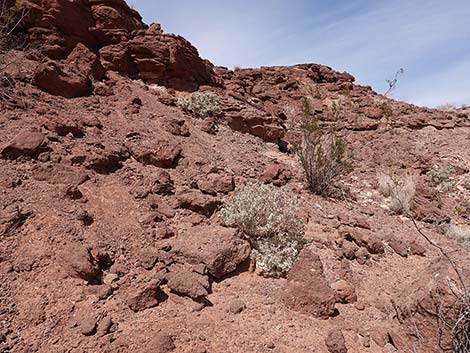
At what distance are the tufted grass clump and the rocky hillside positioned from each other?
0.46 feet

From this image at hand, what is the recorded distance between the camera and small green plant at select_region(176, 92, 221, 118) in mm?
7863

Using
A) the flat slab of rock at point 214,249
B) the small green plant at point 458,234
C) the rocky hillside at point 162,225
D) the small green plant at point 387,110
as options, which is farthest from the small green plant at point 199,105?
the small green plant at point 387,110

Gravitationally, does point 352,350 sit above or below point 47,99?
below

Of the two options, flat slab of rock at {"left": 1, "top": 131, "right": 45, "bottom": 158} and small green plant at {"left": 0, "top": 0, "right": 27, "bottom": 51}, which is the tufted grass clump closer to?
flat slab of rock at {"left": 1, "top": 131, "right": 45, "bottom": 158}

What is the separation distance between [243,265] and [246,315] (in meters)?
0.71

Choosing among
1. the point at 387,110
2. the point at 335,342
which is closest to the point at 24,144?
the point at 335,342

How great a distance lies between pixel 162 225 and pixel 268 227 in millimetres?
1277

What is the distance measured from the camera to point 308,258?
373cm

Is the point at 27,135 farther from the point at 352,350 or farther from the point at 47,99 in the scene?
the point at 352,350

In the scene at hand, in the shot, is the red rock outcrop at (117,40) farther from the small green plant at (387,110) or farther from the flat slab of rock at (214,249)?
the small green plant at (387,110)

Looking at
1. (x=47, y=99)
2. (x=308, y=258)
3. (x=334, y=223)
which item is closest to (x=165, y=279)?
(x=308, y=258)

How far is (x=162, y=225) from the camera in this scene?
4047 millimetres

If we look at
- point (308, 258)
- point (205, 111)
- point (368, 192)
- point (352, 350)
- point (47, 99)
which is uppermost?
point (205, 111)

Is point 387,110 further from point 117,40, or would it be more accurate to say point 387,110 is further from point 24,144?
point 24,144
